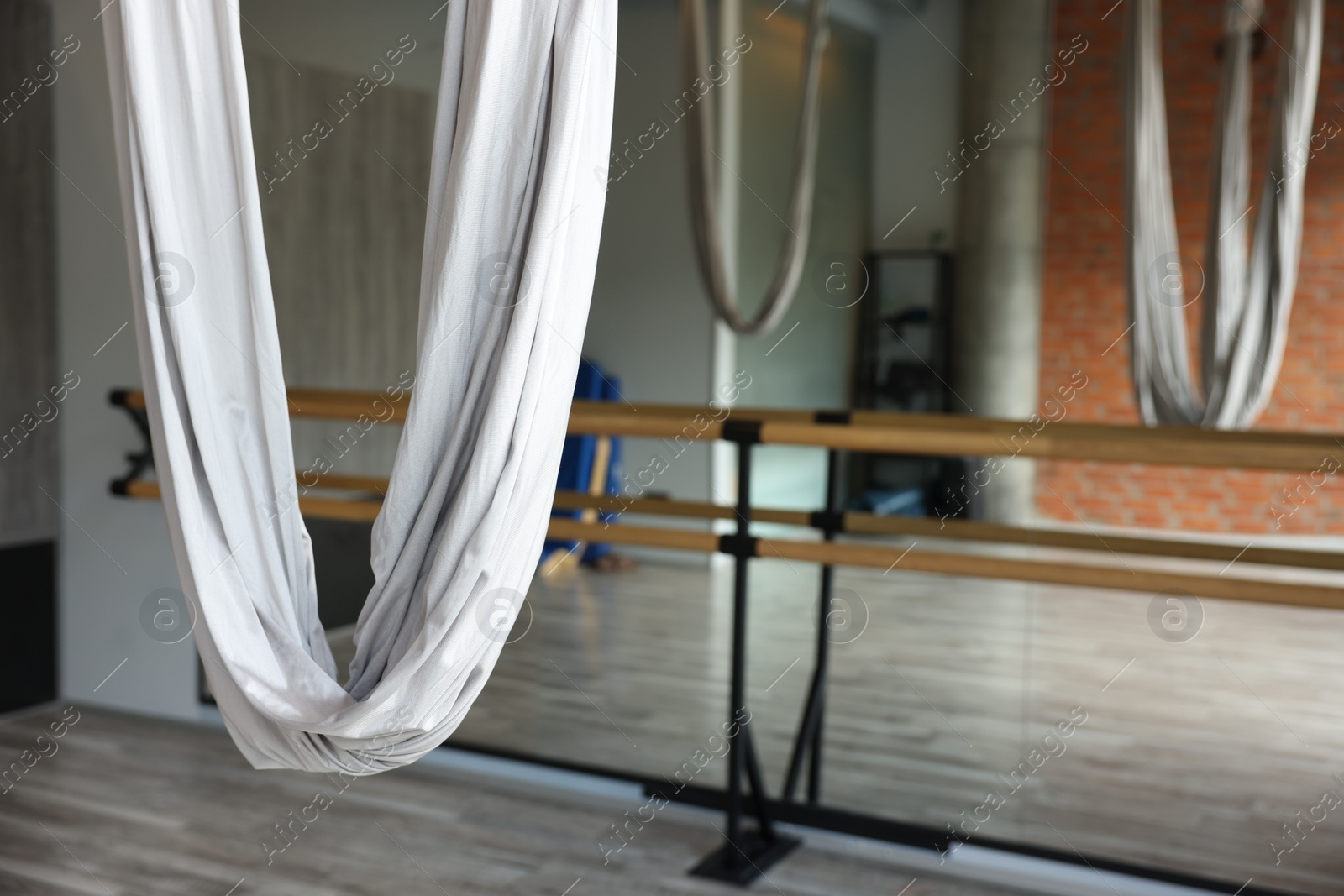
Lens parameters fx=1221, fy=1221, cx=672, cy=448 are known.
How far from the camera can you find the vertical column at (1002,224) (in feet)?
8.21

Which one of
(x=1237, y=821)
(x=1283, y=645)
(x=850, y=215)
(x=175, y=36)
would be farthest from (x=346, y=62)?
(x=1283, y=645)

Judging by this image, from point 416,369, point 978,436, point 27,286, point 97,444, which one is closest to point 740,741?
point 978,436

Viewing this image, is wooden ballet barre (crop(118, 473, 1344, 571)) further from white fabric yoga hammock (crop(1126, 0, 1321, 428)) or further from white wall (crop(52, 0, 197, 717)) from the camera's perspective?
white wall (crop(52, 0, 197, 717))

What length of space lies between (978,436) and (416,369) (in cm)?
99

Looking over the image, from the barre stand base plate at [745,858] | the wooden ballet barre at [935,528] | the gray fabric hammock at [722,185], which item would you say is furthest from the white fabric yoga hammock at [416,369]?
the gray fabric hammock at [722,185]

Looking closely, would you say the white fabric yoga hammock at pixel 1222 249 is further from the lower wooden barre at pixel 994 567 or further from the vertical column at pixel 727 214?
the vertical column at pixel 727 214

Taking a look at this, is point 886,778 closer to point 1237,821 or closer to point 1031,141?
point 1237,821

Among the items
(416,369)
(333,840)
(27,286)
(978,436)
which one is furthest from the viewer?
(27,286)

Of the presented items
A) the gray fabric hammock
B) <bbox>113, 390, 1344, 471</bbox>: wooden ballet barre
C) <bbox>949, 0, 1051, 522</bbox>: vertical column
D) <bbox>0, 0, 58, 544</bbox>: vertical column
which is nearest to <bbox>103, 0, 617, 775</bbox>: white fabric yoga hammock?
<bbox>113, 390, 1344, 471</bbox>: wooden ballet barre

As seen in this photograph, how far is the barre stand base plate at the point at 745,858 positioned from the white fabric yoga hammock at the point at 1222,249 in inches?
44.3

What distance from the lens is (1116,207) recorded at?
2678 millimetres

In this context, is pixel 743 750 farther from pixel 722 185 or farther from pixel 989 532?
pixel 722 185

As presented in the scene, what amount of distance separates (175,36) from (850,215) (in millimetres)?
1639

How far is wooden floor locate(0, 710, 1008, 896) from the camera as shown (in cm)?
223
